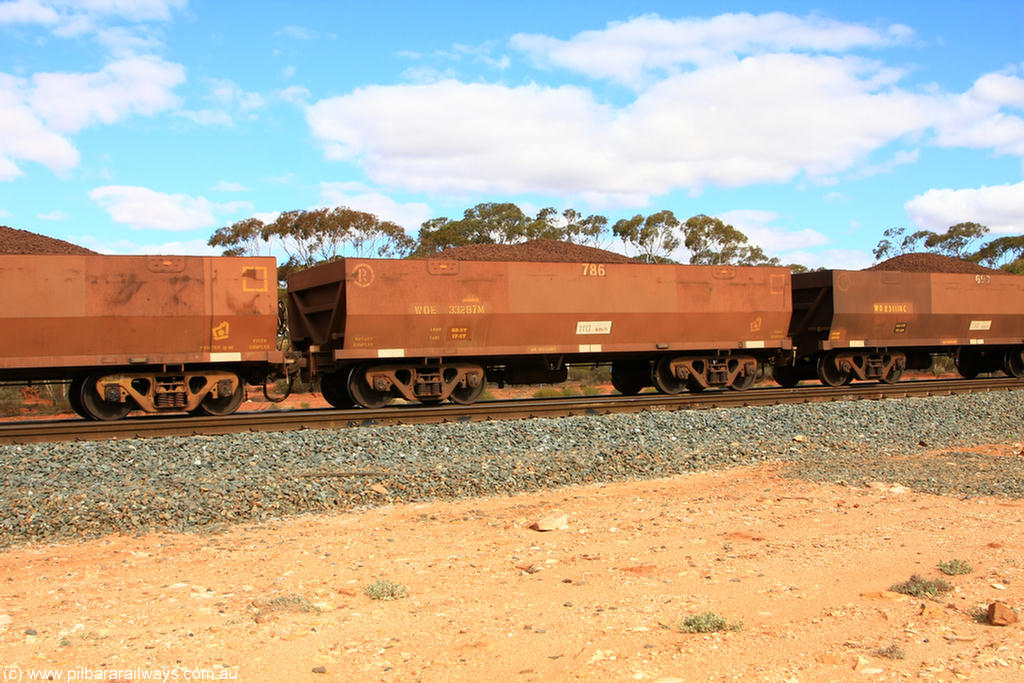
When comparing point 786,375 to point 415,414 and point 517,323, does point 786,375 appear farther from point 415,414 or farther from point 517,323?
point 415,414

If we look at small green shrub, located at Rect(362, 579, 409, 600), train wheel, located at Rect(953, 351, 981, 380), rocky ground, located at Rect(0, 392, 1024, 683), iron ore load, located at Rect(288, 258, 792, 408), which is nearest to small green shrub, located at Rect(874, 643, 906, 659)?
rocky ground, located at Rect(0, 392, 1024, 683)

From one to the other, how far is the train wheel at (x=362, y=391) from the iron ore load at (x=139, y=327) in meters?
1.28

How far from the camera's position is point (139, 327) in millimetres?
12047

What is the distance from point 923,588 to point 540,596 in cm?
237

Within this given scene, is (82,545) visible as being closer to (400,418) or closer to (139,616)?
(139,616)

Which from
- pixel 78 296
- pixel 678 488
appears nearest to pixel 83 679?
pixel 678 488

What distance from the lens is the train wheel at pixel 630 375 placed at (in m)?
16.7

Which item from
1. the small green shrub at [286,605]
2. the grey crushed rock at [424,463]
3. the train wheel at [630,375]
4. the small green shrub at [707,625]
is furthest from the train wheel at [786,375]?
the small green shrub at [286,605]

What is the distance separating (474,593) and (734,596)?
1.65 meters

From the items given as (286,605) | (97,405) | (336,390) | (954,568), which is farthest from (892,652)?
(336,390)

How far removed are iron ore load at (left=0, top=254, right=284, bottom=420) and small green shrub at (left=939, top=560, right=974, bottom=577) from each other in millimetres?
10088

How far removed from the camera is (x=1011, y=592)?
16.3ft

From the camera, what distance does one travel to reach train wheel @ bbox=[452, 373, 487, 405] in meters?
14.3

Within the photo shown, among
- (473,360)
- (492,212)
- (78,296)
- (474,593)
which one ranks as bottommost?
(474,593)
